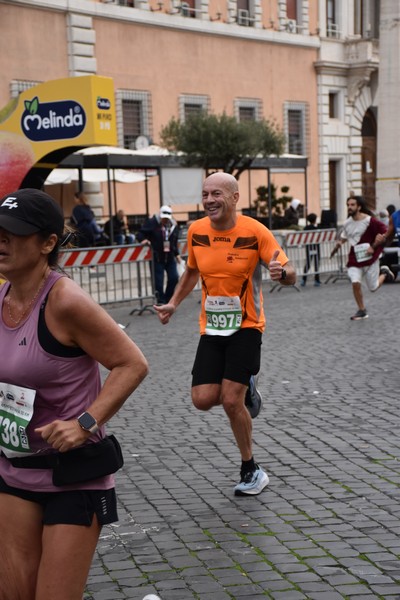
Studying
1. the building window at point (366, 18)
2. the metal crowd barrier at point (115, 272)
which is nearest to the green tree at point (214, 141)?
the metal crowd barrier at point (115, 272)

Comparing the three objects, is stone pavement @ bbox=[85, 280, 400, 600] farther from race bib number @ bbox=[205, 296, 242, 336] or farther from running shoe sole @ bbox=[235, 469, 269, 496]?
race bib number @ bbox=[205, 296, 242, 336]

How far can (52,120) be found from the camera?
54.5 ft

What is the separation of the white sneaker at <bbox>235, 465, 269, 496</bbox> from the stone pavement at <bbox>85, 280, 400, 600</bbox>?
5 cm

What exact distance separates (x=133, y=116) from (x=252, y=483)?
29601 millimetres

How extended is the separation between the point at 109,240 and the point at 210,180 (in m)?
20.3

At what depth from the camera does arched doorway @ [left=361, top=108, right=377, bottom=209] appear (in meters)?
45.9

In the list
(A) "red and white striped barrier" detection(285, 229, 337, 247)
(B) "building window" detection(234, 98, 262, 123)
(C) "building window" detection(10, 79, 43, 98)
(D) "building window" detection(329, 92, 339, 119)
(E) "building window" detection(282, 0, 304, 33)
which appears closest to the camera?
(A) "red and white striped barrier" detection(285, 229, 337, 247)

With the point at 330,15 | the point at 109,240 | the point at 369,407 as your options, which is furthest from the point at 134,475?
the point at 330,15

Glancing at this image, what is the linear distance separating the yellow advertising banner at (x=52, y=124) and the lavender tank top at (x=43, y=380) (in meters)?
12.9

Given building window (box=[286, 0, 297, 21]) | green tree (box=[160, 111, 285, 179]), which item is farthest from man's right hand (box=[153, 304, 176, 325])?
building window (box=[286, 0, 297, 21])

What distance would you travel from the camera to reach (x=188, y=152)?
30719 mm

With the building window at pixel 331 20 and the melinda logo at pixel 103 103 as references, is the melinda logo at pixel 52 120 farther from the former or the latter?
the building window at pixel 331 20

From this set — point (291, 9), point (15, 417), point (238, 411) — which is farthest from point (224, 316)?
point (291, 9)

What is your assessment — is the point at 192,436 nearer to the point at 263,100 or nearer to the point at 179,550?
the point at 179,550
